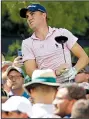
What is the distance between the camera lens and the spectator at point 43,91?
541 centimetres

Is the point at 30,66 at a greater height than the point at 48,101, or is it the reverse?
the point at 30,66

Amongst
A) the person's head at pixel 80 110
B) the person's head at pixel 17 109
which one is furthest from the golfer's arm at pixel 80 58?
the person's head at pixel 80 110

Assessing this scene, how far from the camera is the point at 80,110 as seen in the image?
499 centimetres

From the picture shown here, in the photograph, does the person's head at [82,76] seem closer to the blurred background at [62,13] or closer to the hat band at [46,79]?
the hat band at [46,79]

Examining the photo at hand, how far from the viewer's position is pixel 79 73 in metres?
6.91

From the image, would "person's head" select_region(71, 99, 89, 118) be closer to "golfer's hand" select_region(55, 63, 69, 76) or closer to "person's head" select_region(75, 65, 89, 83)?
"golfer's hand" select_region(55, 63, 69, 76)

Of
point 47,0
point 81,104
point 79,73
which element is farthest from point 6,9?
point 81,104

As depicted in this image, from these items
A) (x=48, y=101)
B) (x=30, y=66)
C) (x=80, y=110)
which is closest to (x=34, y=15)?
(x=30, y=66)

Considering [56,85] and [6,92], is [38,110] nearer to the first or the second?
[56,85]

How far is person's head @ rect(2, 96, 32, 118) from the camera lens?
5242 millimetres

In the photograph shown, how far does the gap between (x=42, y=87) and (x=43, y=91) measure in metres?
0.04

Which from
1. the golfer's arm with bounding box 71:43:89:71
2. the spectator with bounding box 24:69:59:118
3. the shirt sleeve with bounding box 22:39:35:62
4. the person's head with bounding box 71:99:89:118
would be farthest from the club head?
the person's head with bounding box 71:99:89:118

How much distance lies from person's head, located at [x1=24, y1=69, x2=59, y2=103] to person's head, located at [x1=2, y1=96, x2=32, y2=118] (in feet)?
0.76

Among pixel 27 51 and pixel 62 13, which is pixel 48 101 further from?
pixel 62 13
